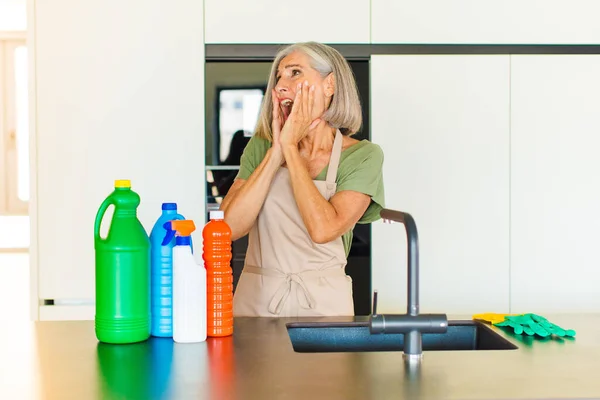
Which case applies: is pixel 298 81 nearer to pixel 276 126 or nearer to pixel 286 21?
pixel 276 126

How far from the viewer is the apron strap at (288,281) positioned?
6.30 feet

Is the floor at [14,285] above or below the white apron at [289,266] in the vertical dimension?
→ below

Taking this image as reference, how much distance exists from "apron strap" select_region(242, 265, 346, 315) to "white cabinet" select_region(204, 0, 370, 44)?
3.31ft

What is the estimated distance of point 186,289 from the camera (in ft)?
4.67

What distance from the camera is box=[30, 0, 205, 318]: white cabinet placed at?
2.63 metres

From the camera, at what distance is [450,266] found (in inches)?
108

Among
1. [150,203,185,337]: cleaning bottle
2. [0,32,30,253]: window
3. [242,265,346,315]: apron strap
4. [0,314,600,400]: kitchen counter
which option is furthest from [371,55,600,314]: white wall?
[0,32,30,253]: window

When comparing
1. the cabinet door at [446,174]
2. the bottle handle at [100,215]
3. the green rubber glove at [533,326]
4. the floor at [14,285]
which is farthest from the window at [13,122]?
the green rubber glove at [533,326]

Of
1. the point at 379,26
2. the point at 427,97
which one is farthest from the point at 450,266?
the point at 379,26

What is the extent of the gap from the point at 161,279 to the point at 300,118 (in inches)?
27.3

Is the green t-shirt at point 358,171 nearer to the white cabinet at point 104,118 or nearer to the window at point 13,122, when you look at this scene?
the white cabinet at point 104,118

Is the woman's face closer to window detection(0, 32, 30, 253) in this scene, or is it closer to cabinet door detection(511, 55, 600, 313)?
cabinet door detection(511, 55, 600, 313)

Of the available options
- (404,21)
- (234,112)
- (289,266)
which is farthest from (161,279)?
(404,21)

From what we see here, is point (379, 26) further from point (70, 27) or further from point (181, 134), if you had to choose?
point (70, 27)
